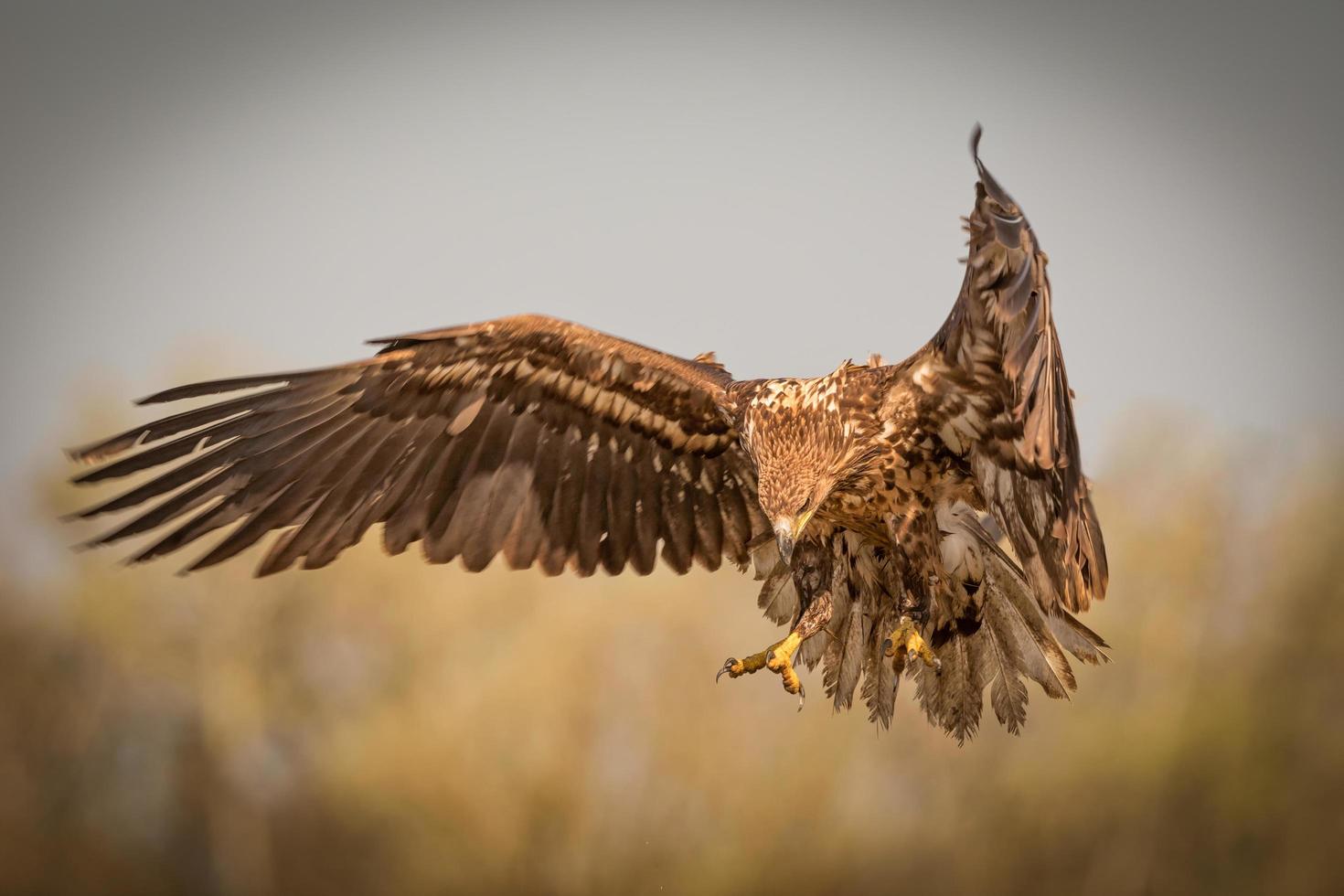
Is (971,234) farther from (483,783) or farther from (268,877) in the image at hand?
(268,877)

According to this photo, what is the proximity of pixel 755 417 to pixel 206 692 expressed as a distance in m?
21.1

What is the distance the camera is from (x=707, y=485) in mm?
7426

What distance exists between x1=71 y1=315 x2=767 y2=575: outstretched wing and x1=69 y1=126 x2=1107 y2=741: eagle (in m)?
0.01

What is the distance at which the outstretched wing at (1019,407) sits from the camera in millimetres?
5023

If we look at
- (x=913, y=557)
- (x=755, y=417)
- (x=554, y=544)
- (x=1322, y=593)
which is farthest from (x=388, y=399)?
(x=1322, y=593)

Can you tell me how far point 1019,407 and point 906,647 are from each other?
1.64 meters

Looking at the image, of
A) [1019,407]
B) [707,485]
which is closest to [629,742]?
[707,485]

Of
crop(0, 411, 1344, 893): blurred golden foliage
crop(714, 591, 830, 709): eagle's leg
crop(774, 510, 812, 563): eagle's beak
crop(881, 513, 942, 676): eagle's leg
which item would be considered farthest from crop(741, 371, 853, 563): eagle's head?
crop(0, 411, 1344, 893): blurred golden foliage

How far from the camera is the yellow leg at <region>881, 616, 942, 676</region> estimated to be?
244 inches

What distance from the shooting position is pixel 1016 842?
23234mm

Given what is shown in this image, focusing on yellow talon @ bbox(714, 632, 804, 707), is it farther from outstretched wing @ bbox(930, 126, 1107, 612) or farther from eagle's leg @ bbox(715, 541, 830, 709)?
outstretched wing @ bbox(930, 126, 1107, 612)

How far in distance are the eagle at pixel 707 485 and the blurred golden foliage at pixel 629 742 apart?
14023 mm

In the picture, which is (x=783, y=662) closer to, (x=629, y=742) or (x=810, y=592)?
(x=810, y=592)

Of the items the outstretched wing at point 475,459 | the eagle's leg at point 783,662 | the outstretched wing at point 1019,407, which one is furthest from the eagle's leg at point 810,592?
the outstretched wing at point 1019,407
